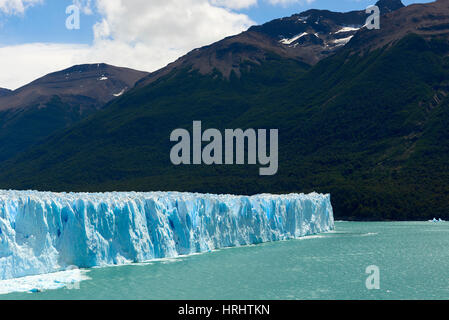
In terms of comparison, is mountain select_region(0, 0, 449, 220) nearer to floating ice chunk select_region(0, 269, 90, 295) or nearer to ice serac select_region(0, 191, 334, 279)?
ice serac select_region(0, 191, 334, 279)

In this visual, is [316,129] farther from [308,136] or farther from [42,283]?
[42,283]

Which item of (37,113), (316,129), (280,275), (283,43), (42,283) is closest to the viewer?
(42,283)

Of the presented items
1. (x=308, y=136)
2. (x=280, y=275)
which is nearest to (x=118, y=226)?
(x=280, y=275)

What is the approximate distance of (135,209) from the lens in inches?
1160

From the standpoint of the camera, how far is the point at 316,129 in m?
92.9

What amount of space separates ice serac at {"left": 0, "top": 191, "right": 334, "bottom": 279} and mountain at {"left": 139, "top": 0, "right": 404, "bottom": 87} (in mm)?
106438

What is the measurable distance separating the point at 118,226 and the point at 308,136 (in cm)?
6743

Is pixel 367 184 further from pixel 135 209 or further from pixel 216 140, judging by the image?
pixel 135 209

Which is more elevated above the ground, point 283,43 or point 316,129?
point 283,43

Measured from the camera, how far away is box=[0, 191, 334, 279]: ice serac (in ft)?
78.9

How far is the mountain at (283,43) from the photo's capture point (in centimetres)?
Result: 15262

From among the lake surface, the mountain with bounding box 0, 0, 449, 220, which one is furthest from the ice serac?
the mountain with bounding box 0, 0, 449, 220

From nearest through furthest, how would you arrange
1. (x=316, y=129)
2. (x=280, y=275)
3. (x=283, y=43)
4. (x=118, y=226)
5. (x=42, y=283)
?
(x=42, y=283) → (x=280, y=275) → (x=118, y=226) → (x=316, y=129) → (x=283, y=43)

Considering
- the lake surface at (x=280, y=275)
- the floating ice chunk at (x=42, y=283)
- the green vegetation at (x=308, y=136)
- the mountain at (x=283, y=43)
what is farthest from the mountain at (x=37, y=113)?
the floating ice chunk at (x=42, y=283)
